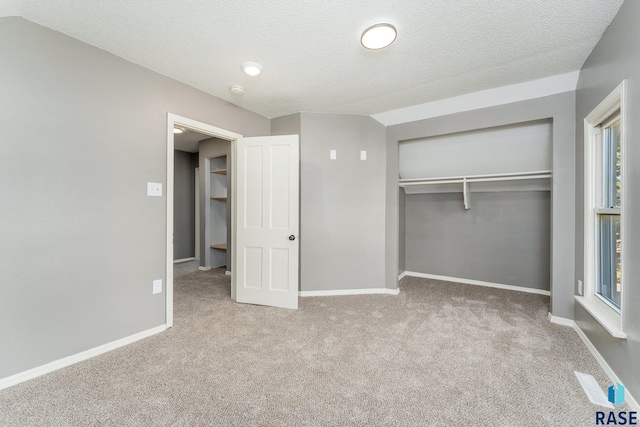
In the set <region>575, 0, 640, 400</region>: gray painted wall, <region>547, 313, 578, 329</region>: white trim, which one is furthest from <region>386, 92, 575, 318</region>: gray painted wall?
<region>575, 0, 640, 400</region>: gray painted wall

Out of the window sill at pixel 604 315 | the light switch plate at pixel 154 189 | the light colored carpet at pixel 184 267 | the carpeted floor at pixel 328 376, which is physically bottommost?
the carpeted floor at pixel 328 376

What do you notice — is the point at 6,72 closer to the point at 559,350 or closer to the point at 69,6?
the point at 69,6

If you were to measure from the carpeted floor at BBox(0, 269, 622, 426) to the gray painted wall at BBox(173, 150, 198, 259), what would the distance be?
11.6ft

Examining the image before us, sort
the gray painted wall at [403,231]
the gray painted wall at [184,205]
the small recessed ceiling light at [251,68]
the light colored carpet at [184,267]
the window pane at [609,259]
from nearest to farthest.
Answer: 1. the window pane at [609,259]
2. the small recessed ceiling light at [251,68]
3. the gray painted wall at [403,231]
4. the light colored carpet at [184,267]
5. the gray painted wall at [184,205]

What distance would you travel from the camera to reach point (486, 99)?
2.90 m

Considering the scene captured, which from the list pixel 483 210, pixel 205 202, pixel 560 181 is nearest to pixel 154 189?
pixel 205 202

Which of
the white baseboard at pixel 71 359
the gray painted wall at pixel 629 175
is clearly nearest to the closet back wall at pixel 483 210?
the gray painted wall at pixel 629 175

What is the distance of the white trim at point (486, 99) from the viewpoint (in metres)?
2.55

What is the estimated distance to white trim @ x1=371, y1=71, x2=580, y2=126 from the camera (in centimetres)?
255

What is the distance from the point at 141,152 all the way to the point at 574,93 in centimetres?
410

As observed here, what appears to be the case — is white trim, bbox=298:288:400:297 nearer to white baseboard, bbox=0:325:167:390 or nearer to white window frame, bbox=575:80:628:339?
white baseboard, bbox=0:325:167:390

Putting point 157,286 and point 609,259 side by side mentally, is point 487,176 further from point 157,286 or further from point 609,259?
point 157,286

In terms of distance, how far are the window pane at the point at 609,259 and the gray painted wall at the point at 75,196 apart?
3788 millimetres

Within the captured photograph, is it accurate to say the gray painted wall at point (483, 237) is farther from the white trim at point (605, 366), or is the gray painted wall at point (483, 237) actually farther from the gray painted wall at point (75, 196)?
the gray painted wall at point (75, 196)
